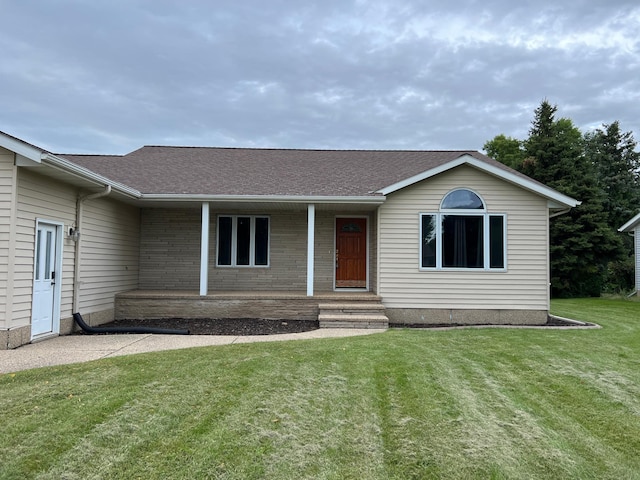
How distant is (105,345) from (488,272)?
8072mm

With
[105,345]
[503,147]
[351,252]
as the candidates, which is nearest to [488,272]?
[351,252]

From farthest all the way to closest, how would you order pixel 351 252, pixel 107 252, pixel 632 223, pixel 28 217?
pixel 632 223
pixel 351 252
pixel 107 252
pixel 28 217

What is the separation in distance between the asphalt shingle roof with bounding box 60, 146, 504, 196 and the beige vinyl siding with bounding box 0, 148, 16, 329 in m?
3.49

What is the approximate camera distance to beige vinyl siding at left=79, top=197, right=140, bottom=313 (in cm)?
851

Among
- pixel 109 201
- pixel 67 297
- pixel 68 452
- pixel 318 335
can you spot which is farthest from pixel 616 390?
pixel 109 201

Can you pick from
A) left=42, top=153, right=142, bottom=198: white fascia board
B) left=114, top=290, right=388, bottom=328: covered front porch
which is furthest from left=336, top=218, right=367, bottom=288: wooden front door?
left=42, top=153, right=142, bottom=198: white fascia board

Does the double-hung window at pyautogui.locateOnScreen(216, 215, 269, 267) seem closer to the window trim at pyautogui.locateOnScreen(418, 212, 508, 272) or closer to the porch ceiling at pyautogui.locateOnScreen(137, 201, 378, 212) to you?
the porch ceiling at pyautogui.locateOnScreen(137, 201, 378, 212)

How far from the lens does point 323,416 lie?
3.83 meters

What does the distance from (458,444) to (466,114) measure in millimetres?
26547

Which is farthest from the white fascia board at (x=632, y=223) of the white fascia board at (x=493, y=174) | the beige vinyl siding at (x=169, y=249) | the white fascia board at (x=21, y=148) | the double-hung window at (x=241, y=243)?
the white fascia board at (x=21, y=148)

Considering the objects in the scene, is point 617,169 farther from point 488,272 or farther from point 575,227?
point 488,272

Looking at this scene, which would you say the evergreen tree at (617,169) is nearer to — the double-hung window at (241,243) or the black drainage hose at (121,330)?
the double-hung window at (241,243)

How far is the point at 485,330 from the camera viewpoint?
8531 millimetres

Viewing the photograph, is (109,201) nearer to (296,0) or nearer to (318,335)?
(318,335)
